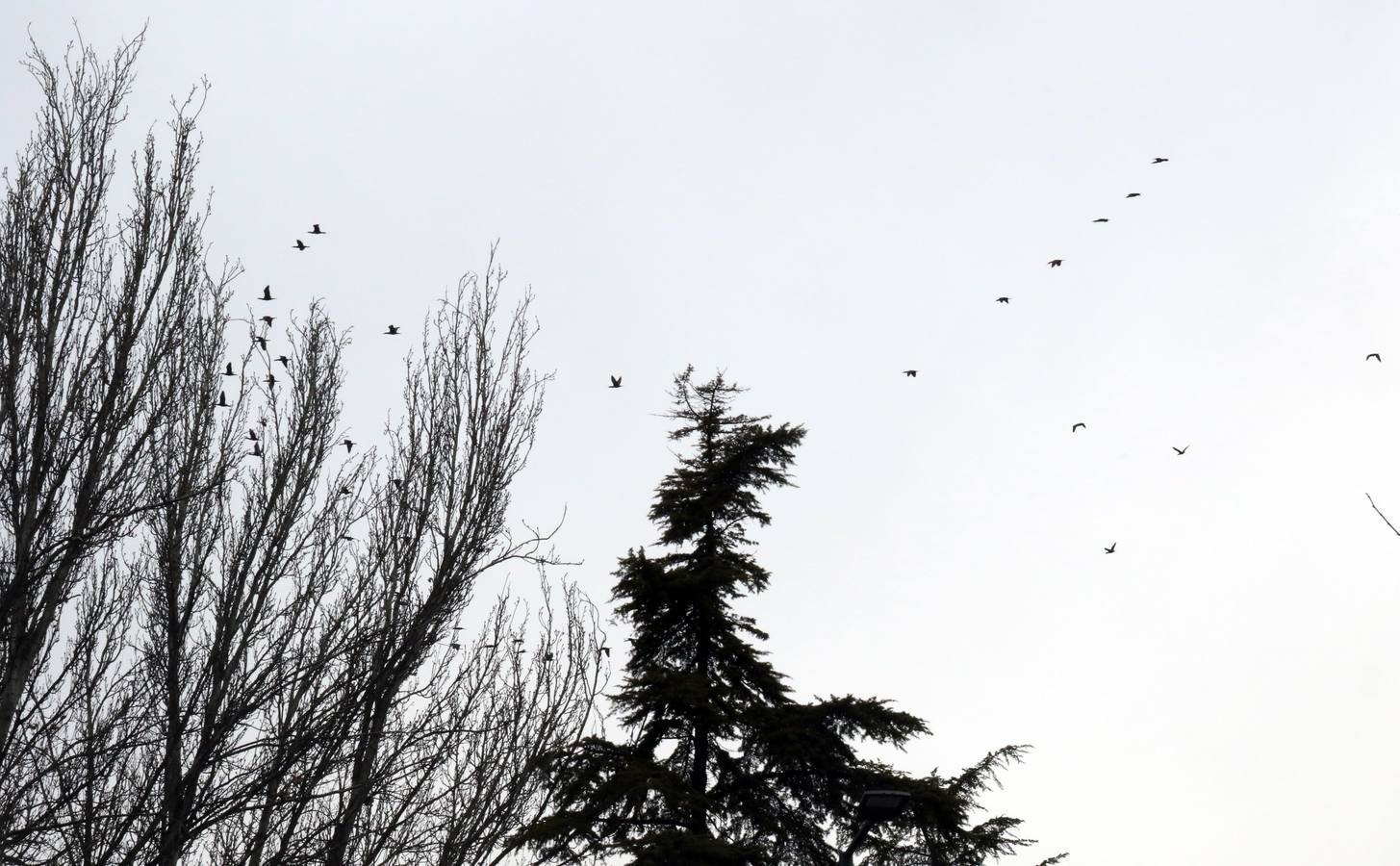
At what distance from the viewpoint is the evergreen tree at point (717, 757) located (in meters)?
13.3

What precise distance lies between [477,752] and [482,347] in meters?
3.98

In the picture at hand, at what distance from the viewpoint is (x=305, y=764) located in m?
7.16

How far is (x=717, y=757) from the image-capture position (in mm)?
15016

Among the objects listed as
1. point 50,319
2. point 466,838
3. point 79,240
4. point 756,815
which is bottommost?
point 466,838

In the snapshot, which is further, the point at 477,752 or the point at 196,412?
the point at 477,752

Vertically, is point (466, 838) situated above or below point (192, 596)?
below

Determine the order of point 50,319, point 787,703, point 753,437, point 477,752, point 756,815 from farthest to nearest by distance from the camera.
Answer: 1. point 753,437
2. point 787,703
3. point 756,815
4. point 477,752
5. point 50,319

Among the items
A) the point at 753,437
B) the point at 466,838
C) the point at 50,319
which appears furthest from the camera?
the point at 753,437

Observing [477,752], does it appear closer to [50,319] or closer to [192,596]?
[192,596]

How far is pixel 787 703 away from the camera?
15.1 m

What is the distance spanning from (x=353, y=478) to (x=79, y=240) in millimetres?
2960

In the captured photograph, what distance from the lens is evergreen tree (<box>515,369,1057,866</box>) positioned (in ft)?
43.6

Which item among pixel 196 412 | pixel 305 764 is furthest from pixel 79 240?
pixel 305 764

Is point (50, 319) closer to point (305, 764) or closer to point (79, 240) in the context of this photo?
point (79, 240)
